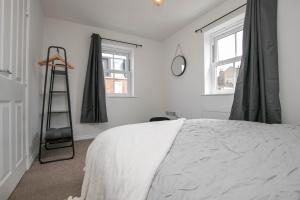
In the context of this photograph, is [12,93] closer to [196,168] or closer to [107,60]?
[196,168]

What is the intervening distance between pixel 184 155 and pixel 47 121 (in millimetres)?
2703

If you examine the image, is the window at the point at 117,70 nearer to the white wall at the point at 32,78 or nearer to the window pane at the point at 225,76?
the white wall at the point at 32,78

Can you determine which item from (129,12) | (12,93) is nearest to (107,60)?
(129,12)

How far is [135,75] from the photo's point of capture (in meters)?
3.52

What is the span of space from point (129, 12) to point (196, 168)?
9.04ft

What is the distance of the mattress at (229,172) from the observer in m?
0.41

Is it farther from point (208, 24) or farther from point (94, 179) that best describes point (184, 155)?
point (208, 24)

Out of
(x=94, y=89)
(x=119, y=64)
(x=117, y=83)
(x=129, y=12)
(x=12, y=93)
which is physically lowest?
(x=12, y=93)

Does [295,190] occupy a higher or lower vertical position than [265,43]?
lower

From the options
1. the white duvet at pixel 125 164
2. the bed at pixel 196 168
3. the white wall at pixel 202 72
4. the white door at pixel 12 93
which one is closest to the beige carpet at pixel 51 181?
the white door at pixel 12 93

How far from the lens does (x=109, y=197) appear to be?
0.64 meters

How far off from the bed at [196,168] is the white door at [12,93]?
2.69 feet

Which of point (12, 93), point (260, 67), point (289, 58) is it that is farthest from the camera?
point (260, 67)

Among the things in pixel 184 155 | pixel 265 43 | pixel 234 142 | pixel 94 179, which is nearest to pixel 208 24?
pixel 265 43
